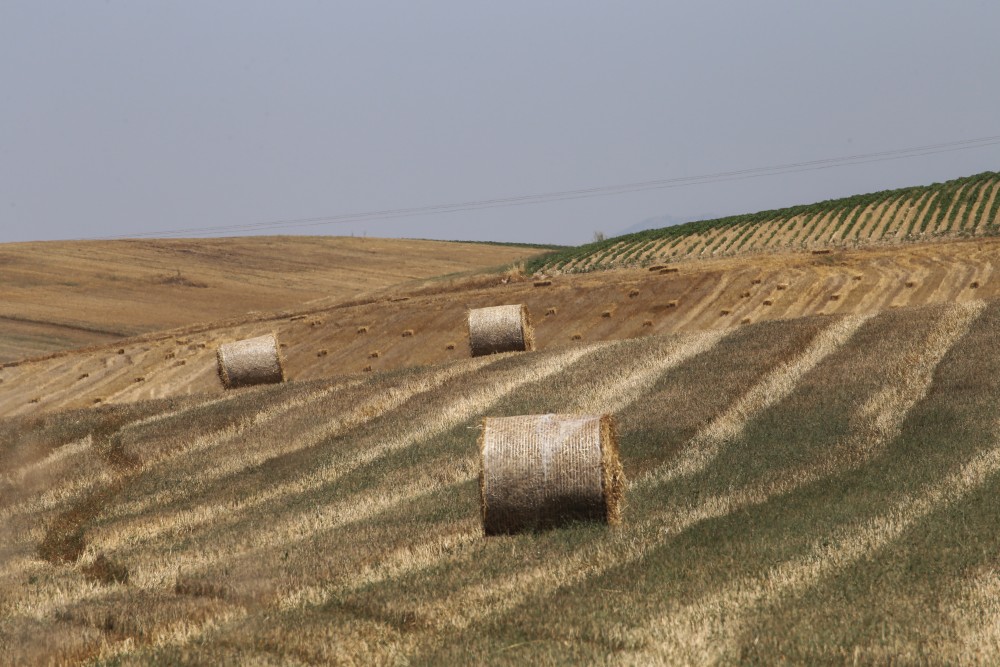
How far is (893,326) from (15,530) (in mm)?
17145

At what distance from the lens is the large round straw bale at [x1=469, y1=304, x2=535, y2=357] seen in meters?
29.1

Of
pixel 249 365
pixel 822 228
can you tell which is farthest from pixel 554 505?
pixel 822 228

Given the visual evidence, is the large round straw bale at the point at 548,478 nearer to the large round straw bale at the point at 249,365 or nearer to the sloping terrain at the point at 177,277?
the large round straw bale at the point at 249,365

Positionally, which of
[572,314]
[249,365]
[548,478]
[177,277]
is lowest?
[177,277]

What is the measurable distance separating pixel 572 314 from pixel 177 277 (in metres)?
46.5

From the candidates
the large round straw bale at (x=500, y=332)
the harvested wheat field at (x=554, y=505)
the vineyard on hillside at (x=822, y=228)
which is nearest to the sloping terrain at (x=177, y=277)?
the vineyard on hillside at (x=822, y=228)

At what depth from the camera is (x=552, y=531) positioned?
1364 cm

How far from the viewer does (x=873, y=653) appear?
26.0ft

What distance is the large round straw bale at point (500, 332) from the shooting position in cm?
2908

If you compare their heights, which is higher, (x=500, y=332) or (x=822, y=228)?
(x=500, y=332)

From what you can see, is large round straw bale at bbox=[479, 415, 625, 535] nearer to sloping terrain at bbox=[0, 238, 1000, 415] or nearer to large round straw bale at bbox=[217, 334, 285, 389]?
large round straw bale at bbox=[217, 334, 285, 389]

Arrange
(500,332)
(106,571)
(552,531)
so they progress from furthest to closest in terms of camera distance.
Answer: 1. (500,332)
2. (552,531)
3. (106,571)

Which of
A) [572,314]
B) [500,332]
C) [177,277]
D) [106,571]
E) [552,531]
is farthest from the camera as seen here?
[177,277]

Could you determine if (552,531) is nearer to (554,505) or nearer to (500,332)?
(554,505)
